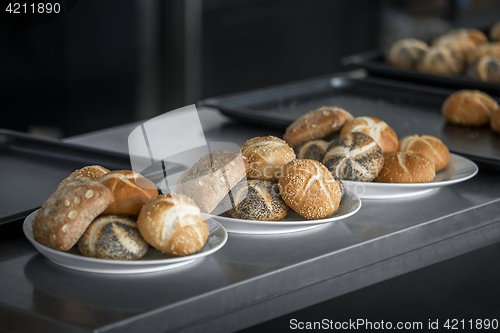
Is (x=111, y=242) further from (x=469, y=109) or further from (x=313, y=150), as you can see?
(x=469, y=109)

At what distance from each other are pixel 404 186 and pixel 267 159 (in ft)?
1.06

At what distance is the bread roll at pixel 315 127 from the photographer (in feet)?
5.81

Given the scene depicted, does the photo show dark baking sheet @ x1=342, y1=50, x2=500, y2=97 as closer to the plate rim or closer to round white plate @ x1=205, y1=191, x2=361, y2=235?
round white plate @ x1=205, y1=191, x2=361, y2=235

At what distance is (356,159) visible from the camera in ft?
5.19

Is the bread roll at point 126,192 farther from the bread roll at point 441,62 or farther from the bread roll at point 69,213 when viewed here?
the bread roll at point 441,62

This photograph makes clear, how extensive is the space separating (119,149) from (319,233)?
2.72ft

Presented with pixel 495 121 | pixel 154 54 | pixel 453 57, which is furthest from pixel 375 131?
pixel 154 54

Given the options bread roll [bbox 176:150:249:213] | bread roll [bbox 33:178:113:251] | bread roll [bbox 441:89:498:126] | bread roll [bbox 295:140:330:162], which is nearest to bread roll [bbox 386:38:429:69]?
bread roll [bbox 441:89:498:126]

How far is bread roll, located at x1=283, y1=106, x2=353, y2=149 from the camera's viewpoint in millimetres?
1771

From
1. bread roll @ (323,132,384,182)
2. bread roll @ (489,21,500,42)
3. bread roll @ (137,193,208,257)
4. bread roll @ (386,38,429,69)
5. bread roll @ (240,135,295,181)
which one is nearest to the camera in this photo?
bread roll @ (137,193,208,257)

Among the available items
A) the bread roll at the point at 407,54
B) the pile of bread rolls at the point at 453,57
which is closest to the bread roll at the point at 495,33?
the pile of bread rolls at the point at 453,57

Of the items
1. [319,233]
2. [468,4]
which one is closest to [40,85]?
[319,233]

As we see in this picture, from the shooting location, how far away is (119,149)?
2066 mm

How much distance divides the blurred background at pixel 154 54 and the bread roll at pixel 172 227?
2112 millimetres
